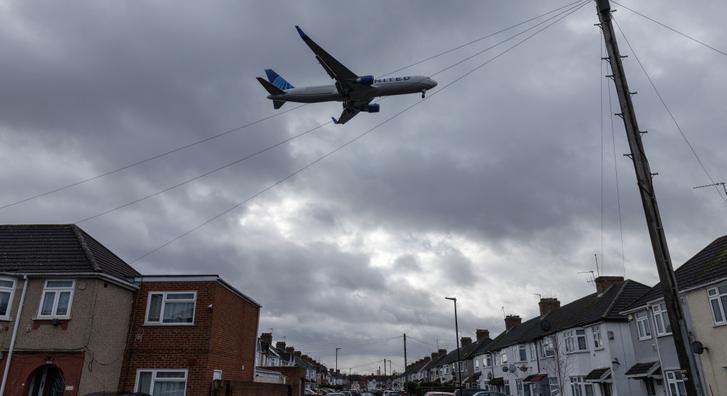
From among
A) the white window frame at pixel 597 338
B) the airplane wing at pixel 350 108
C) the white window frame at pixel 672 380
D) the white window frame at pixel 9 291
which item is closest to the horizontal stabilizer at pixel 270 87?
the airplane wing at pixel 350 108

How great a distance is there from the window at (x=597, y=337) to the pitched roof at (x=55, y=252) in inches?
1078

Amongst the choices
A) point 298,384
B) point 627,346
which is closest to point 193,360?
point 298,384

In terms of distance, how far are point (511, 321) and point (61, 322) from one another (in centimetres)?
4890

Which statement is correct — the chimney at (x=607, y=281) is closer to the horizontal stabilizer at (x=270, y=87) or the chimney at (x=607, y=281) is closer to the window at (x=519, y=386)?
the window at (x=519, y=386)

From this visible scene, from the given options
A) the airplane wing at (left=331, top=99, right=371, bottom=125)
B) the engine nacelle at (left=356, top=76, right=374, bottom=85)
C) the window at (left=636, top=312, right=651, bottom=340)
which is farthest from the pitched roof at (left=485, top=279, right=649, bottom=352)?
the engine nacelle at (left=356, top=76, right=374, bottom=85)

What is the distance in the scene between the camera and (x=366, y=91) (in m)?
19.0

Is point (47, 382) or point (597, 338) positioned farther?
point (597, 338)

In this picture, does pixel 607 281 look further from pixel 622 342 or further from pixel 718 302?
pixel 718 302

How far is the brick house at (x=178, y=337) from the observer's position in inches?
797

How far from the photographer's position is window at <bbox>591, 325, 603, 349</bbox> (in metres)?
31.3

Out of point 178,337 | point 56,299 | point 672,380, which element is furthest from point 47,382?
point 672,380

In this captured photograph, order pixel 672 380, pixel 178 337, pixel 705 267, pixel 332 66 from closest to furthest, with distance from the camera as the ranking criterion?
1. pixel 332 66
2. pixel 178 337
3. pixel 705 267
4. pixel 672 380

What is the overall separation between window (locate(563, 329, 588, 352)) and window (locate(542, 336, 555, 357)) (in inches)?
104

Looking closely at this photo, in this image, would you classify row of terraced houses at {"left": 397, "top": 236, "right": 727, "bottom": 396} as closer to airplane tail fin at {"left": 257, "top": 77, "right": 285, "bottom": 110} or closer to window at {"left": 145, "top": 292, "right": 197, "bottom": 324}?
airplane tail fin at {"left": 257, "top": 77, "right": 285, "bottom": 110}
